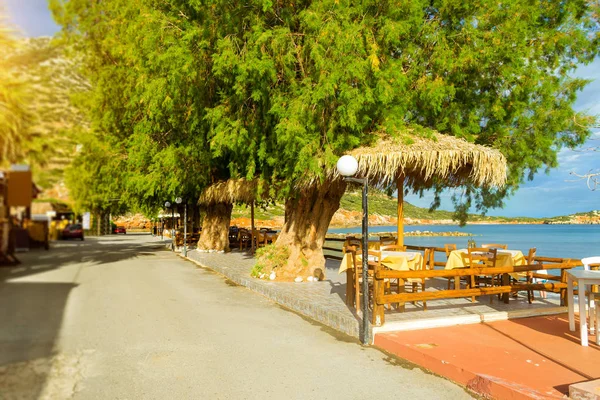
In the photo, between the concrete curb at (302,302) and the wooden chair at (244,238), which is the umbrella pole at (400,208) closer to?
the concrete curb at (302,302)

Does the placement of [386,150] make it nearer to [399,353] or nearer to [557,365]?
[399,353]

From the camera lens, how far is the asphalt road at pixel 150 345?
4.52ft

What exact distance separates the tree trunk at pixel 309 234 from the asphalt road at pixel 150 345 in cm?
211

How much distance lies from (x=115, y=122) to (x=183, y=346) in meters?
5.26

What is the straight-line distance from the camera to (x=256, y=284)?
12.1 metres

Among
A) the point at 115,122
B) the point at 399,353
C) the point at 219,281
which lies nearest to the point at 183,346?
the point at 399,353

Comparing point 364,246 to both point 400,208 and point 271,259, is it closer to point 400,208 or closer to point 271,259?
point 400,208

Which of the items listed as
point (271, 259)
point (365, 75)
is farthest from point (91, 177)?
point (271, 259)

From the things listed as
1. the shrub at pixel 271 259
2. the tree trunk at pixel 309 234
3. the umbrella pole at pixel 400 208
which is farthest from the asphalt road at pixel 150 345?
the umbrella pole at pixel 400 208

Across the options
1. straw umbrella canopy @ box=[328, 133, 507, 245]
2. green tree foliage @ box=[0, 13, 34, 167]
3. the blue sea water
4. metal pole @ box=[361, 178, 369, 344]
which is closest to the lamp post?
metal pole @ box=[361, 178, 369, 344]

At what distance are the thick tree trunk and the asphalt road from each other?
1375cm

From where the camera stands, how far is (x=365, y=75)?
10.3 m

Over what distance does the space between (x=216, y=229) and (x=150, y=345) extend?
18682 mm

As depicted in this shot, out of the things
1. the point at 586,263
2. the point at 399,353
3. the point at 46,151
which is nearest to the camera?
the point at 46,151
